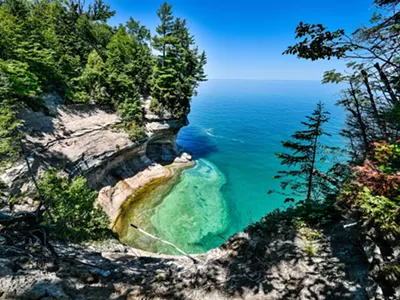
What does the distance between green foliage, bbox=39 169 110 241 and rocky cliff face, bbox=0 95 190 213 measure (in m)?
2.82

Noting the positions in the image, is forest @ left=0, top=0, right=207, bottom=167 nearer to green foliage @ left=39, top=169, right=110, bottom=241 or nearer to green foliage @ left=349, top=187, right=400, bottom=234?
green foliage @ left=39, top=169, right=110, bottom=241

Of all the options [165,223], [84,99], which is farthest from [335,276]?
[84,99]

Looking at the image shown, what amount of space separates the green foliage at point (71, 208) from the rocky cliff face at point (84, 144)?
282cm

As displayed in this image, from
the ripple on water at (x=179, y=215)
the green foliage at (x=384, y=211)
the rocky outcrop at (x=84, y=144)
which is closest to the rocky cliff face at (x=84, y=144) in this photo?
the rocky outcrop at (x=84, y=144)

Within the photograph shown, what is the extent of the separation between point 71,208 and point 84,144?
8057mm

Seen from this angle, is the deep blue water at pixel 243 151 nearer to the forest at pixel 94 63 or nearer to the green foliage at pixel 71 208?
the green foliage at pixel 71 208

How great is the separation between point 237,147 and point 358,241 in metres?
31.7

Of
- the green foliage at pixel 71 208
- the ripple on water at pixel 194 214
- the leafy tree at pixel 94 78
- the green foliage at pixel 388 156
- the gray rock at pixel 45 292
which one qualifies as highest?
the leafy tree at pixel 94 78

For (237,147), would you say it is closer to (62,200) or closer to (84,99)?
(84,99)

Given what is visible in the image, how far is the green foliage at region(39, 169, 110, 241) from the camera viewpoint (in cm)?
1063

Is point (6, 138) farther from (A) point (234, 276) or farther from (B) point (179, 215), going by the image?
(B) point (179, 215)

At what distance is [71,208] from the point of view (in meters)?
11.4

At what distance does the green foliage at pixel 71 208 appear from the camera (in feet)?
34.9

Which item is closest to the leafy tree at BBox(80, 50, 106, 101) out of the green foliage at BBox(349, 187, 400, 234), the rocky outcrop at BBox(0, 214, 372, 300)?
the rocky outcrop at BBox(0, 214, 372, 300)
